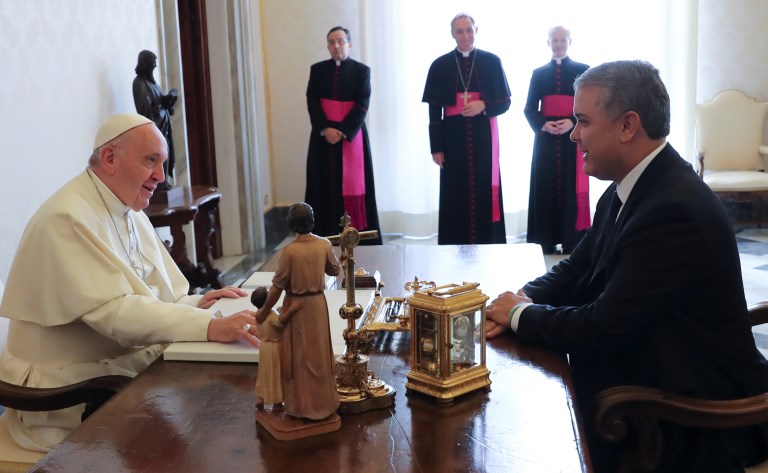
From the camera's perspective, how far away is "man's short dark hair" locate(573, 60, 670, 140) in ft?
7.64

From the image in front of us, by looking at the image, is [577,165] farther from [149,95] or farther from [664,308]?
[664,308]

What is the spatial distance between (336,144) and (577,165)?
203cm

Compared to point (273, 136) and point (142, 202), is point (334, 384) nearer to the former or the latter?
point (142, 202)

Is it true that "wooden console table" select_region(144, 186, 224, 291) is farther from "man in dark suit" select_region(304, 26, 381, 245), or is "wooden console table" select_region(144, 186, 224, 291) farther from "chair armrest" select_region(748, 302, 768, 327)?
"chair armrest" select_region(748, 302, 768, 327)

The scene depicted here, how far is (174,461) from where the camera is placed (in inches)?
61.1

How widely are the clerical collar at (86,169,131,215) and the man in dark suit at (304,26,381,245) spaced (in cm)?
450

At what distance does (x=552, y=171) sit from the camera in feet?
23.7

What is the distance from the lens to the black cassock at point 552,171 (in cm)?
707

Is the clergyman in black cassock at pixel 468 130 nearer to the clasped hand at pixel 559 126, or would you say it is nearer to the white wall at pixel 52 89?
the clasped hand at pixel 559 126

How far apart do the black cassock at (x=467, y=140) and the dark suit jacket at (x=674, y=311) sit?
483cm

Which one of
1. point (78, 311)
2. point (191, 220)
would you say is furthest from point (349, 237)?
point (191, 220)

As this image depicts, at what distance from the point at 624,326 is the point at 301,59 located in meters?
6.79

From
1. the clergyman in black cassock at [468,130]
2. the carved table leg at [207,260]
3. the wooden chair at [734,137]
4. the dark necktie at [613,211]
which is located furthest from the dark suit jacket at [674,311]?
the wooden chair at [734,137]

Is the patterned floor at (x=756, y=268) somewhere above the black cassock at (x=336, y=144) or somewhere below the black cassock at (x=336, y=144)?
below
